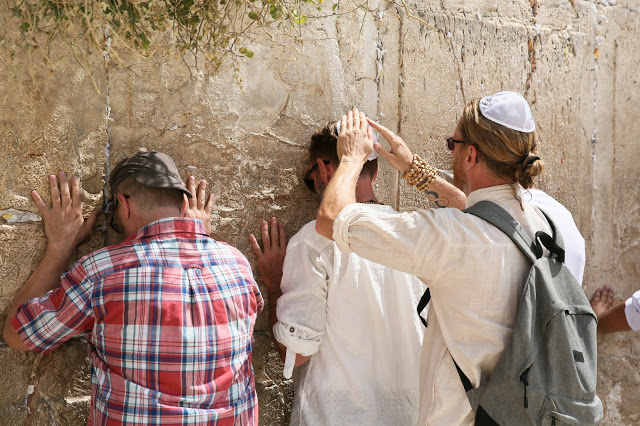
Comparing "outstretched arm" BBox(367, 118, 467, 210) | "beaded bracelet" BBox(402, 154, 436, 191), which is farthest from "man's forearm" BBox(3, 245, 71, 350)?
"beaded bracelet" BBox(402, 154, 436, 191)

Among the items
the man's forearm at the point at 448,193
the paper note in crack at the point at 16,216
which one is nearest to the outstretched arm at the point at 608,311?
the man's forearm at the point at 448,193

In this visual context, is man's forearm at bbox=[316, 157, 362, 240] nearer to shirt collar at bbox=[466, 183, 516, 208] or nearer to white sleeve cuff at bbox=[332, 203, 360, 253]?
white sleeve cuff at bbox=[332, 203, 360, 253]

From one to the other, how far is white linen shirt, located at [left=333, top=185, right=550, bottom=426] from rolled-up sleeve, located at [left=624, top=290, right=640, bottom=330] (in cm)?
156

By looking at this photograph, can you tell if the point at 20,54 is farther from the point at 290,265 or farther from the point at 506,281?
the point at 506,281

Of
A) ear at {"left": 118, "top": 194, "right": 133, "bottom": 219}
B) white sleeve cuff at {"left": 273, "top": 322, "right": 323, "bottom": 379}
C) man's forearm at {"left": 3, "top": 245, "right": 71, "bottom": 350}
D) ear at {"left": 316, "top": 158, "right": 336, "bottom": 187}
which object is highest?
ear at {"left": 118, "top": 194, "right": 133, "bottom": 219}

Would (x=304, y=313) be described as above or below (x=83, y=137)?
below

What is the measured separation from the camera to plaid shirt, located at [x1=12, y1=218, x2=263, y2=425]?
7.57ft

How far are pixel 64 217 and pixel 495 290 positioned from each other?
1.72m

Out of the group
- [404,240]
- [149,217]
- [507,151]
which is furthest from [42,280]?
[507,151]

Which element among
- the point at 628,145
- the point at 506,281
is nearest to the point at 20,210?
the point at 506,281

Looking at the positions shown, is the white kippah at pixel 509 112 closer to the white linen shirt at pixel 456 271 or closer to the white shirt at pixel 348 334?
the white linen shirt at pixel 456 271

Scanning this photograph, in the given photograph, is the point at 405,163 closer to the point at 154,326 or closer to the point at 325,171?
the point at 325,171

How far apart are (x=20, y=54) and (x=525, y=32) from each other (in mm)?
2623

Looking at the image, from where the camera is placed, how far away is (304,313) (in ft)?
8.96
